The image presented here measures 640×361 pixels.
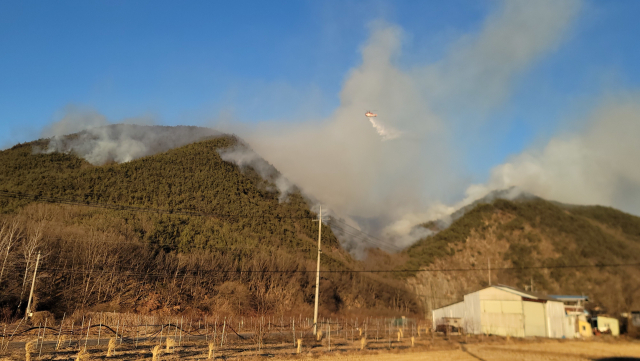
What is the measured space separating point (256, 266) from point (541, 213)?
61.0 metres

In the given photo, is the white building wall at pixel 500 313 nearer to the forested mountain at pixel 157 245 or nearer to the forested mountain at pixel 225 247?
the forested mountain at pixel 225 247

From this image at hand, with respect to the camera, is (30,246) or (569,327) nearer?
(30,246)

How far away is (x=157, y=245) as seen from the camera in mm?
60188

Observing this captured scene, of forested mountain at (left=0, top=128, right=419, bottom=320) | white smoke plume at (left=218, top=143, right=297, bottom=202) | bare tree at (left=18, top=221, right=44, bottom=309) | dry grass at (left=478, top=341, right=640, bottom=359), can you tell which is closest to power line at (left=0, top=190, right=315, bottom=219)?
forested mountain at (left=0, top=128, right=419, bottom=320)

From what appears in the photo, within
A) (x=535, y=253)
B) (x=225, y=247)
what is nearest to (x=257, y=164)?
(x=225, y=247)

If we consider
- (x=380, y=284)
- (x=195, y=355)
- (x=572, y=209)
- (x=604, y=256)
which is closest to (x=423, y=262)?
(x=380, y=284)

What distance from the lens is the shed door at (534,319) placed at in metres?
44.8

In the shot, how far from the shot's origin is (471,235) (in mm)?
101750

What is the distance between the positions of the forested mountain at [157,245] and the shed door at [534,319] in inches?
1258

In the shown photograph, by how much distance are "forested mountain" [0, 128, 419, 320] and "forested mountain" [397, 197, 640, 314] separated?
47.8 ft

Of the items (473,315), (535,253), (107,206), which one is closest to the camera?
(473,315)

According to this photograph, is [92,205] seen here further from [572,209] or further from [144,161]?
[572,209]

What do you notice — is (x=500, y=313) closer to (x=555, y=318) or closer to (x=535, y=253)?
(x=555, y=318)

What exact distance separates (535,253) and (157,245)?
74.7 meters
